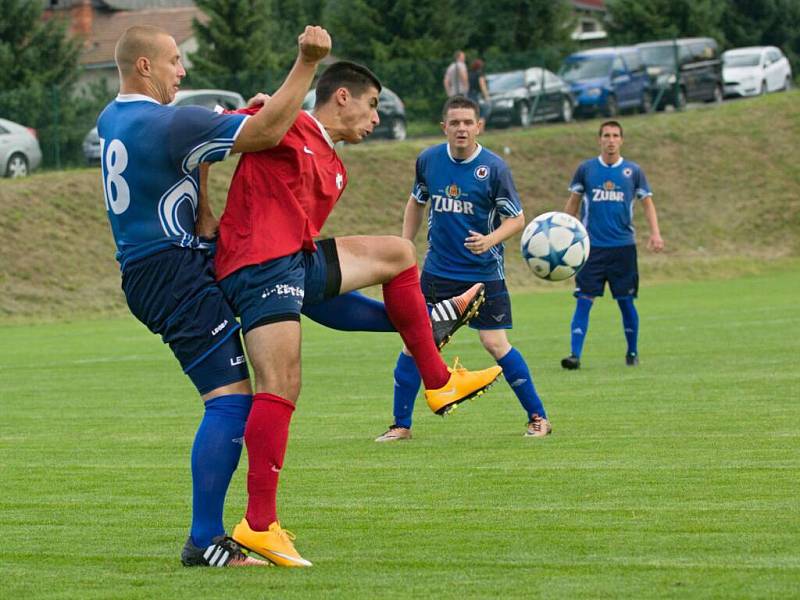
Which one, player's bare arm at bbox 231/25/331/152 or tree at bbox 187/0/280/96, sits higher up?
player's bare arm at bbox 231/25/331/152

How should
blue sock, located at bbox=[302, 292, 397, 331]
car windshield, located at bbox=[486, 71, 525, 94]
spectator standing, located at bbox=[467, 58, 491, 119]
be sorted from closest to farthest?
blue sock, located at bbox=[302, 292, 397, 331] → spectator standing, located at bbox=[467, 58, 491, 119] → car windshield, located at bbox=[486, 71, 525, 94]

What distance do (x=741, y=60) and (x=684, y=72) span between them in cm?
434

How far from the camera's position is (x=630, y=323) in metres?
14.6

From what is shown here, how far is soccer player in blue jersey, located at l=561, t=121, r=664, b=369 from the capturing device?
14836mm

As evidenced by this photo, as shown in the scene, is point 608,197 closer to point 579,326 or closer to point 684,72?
point 579,326

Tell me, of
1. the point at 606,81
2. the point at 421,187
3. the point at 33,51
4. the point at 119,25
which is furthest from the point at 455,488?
the point at 119,25

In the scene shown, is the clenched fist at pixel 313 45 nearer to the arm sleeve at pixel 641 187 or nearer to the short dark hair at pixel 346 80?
the short dark hair at pixel 346 80

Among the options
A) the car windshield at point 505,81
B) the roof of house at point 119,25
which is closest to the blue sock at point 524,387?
the car windshield at point 505,81

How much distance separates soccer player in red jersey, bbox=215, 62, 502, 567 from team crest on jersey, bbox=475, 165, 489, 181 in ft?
10.7

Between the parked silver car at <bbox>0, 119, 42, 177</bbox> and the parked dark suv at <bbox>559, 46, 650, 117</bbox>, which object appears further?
the parked dark suv at <bbox>559, 46, 650, 117</bbox>

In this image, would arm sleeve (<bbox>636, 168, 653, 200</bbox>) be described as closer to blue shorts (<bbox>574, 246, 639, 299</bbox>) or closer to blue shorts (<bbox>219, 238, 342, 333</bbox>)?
blue shorts (<bbox>574, 246, 639, 299</bbox>)

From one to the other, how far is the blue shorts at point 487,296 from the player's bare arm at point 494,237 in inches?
14.6

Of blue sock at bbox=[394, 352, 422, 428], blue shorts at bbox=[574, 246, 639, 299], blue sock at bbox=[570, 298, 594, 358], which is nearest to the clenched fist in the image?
blue sock at bbox=[394, 352, 422, 428]

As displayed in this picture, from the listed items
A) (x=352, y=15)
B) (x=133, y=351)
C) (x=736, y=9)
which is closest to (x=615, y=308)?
(x=133, y=351)
